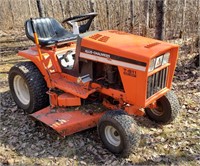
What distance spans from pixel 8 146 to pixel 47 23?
6.48 feet

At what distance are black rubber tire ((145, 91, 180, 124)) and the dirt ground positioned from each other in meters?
0.11

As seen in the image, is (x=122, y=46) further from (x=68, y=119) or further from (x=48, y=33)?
(x=48, y=33)

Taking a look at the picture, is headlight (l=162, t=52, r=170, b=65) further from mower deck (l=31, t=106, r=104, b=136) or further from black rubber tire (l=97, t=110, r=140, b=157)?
mower deck (l=31, t=106, r=104, b=136)

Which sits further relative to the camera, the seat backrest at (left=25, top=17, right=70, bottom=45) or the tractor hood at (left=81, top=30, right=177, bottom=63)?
the seat backrest at (left=25, top=17, right=70, bottom=45)

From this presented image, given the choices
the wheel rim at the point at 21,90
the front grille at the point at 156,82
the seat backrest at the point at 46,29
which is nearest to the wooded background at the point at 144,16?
the seat backrest at the point at 46,29

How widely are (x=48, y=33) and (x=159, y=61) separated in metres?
2.00

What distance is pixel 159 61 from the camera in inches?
119

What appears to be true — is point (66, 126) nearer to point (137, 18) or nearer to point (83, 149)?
point (83, 149)

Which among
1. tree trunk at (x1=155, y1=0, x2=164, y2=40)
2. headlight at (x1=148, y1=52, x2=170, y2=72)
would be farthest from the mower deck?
tree trunk at (x1=155, y1=0, x2=164, y2=40)

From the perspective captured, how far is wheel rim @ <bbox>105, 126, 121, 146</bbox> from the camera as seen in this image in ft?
10.3

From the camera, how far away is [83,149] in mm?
→ 3293

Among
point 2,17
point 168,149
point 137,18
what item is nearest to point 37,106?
point 168,149

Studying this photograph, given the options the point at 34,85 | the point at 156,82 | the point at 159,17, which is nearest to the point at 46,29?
the point at 34,85

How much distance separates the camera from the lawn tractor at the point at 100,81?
2947 mm
